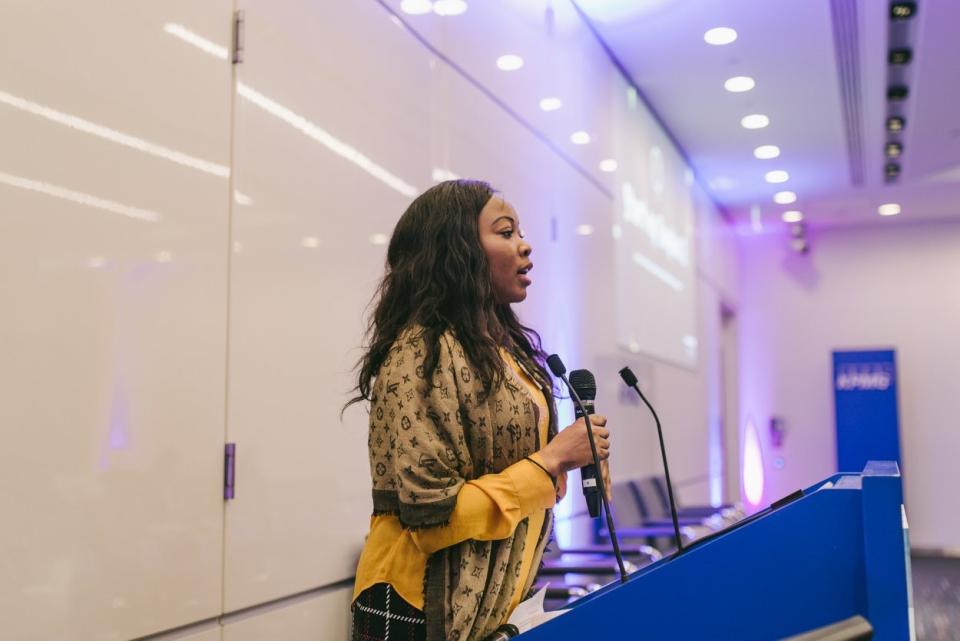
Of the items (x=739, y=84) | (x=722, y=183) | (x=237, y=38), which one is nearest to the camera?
(x=237, y=38)

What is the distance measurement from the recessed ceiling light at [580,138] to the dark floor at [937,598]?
3796mm

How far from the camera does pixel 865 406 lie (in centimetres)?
1167

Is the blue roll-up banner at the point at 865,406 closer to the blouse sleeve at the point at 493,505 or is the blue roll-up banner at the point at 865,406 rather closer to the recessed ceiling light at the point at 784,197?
the recessed ceiling light at the point at 784,197

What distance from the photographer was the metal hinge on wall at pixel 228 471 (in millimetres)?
2354

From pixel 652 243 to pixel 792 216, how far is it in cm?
499

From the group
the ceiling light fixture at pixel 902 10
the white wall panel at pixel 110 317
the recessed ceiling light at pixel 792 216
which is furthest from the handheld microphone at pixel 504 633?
the recessed ceiling light at pixel 792 216

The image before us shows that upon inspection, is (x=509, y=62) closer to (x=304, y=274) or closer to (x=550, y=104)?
(x=550, y=104)

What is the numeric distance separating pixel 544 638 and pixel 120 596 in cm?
101

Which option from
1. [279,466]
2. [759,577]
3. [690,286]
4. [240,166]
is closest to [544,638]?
[759,577]

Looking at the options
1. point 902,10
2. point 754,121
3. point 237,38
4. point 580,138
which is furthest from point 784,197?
point 237,38

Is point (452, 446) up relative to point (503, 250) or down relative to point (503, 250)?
down

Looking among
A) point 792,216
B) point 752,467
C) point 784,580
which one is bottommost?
point 752,467

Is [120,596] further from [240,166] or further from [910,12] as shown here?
[910,12]

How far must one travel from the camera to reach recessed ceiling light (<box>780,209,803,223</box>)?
11.2 m
